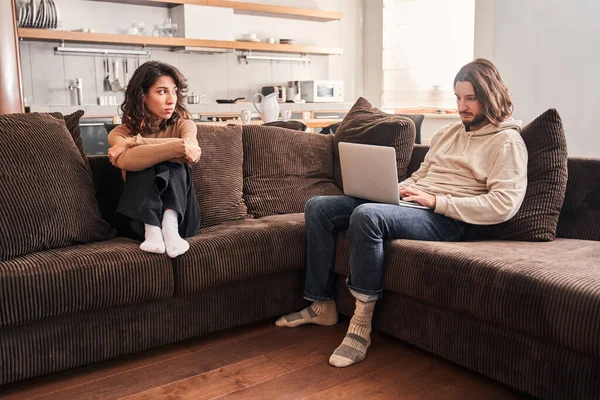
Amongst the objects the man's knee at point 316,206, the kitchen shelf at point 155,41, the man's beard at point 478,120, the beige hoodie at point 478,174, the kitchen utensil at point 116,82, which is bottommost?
the man's knee at point 316,206

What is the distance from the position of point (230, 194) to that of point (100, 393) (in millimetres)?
1108

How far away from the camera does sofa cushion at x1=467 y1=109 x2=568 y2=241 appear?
2256 millimetres

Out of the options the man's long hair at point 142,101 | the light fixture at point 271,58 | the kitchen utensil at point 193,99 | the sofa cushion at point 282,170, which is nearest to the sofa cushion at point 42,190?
the man's long hair at point 142,101

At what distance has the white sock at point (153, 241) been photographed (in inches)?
83.6

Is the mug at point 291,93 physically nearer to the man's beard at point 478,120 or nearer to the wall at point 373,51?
the wall at point 373,51

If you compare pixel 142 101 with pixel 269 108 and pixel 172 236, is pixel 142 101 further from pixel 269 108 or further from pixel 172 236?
pixel 269 108

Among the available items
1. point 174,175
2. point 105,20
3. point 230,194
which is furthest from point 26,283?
point 105,20

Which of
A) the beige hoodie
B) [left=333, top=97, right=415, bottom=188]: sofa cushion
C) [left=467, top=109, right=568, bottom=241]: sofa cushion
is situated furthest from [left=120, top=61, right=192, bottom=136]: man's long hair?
[left=467, top=109, right=568, bottom=241]: sofa cushion

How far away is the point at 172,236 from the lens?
87.0 inches

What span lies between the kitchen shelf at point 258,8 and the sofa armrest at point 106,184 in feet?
12.4

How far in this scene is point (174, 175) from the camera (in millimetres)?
2354

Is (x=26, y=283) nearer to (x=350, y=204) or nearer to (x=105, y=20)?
(x=350, y=204)

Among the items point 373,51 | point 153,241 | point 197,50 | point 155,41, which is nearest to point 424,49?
point 373,51

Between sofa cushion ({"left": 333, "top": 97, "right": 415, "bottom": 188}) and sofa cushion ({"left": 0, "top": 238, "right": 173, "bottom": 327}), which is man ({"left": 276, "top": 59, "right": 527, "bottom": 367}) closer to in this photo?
sofa cushion ({"left": 333, "top": 97, "right": 415, "bottom": 188})
